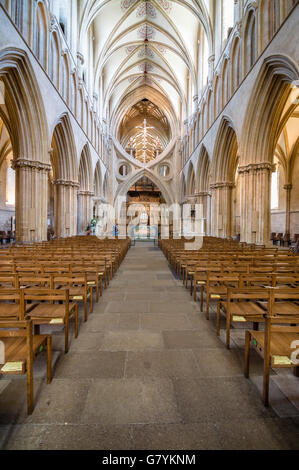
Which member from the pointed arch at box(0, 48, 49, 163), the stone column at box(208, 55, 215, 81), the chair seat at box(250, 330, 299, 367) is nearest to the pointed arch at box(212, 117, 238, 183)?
the stone column at box(208, 55, 215, 81)

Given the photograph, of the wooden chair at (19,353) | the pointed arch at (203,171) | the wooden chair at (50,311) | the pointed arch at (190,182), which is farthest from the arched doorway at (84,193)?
the wooden chair at (19,353)

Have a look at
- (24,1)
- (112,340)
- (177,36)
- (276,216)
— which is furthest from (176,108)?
(112,340)

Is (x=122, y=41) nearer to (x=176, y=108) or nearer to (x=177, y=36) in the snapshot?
(x=177, y=36)

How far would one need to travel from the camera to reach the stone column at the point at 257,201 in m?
12.0

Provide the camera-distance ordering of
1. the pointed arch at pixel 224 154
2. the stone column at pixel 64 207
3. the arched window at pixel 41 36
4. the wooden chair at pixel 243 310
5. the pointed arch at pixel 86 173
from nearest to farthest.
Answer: the wooden chair at pixel 243 310 → the arched window at pixel 41 36 → the pointed arch at pixel 224 154 → the stone column at pixel 64 207 → the pointed arch at pixel 86 173

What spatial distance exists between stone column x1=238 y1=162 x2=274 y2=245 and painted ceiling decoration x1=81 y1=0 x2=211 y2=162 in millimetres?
11498

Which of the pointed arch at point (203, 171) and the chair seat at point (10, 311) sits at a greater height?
the pointed arch at point (203, 171)

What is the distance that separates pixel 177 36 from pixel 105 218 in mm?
19031

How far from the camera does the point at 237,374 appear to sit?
2.72 meters

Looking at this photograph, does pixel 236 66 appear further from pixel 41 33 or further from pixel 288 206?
pixel 288 206

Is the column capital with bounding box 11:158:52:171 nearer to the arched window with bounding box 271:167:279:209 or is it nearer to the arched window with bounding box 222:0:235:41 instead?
the arched window with bounding box 222:0:235:41

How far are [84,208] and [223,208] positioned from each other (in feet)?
38.3

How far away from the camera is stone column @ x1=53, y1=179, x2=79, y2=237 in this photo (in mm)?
16859

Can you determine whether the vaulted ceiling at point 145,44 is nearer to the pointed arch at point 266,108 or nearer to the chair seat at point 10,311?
the pointed arch at point 266,108
